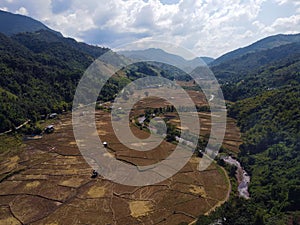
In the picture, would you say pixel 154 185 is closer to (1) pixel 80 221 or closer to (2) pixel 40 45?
(1) pixel 80 221

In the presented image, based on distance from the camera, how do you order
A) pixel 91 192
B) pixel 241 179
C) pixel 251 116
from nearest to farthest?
pixel 91 192 → pixel 241 179 → pixel 251 116

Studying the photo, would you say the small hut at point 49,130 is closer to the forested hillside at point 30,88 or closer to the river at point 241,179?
the forested hillside at point 30,88

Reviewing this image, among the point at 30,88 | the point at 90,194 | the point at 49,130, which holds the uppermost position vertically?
the point at 30,88

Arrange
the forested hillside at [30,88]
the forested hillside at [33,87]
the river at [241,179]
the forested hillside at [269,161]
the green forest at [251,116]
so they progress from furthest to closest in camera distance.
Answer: the forested hillside at [33,87] → the forested hillside at [30,88] → the river at [241,179] → the green forest at [251,116] → the forested hillside at [269,161]

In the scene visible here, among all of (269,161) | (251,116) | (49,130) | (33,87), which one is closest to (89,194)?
(269,161)

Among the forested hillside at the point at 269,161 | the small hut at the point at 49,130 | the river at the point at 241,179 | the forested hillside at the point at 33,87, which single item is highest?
the forested hillside at the point at 33,87

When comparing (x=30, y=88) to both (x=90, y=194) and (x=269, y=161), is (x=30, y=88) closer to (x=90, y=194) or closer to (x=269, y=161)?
(x=90, y=194)

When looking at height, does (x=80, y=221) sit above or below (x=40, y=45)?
below

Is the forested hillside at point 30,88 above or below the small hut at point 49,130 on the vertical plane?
above

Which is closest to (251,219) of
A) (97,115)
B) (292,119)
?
(292,119)

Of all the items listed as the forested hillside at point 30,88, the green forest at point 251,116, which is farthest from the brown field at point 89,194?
the forested hillside at point 30,88

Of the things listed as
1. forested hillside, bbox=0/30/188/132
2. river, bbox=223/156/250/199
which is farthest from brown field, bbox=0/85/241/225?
forested hillside, bbox=0/30/188/132
